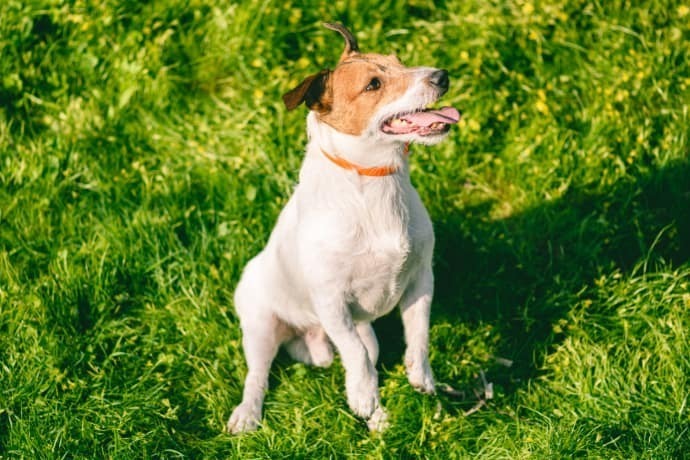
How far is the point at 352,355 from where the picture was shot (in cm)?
417

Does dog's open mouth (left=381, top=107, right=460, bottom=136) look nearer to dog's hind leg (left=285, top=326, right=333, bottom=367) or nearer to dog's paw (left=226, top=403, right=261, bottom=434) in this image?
dog's hind leg (left=285, top=326, right=333, bottom=367)

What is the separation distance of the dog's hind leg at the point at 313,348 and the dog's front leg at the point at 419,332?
0.59 m

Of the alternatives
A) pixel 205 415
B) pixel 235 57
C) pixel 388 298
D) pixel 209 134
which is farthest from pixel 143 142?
pixel 388 298

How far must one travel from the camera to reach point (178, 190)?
18.1 ft

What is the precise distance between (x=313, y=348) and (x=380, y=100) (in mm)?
1591

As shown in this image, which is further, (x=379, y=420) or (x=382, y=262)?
(x=379, y=420)

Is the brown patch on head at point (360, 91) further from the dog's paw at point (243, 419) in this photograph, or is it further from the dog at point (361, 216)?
the dog's paw at point (243, 419)

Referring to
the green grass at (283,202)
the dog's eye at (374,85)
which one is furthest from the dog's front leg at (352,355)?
the dog's eye at (374,85)

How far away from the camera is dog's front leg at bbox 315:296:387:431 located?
13.6 ft

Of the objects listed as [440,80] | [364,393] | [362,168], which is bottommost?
[364,393]

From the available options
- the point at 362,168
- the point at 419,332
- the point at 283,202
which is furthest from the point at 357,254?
the point at 283,202

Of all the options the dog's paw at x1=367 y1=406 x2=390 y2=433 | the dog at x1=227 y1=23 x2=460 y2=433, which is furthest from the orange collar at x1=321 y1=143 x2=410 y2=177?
the dog's paw at x1=367 y1=406 x2=390 y2=433

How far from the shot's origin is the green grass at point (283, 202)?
14.8ft

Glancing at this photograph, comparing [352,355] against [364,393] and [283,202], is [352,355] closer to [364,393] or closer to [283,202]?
[364,393]
